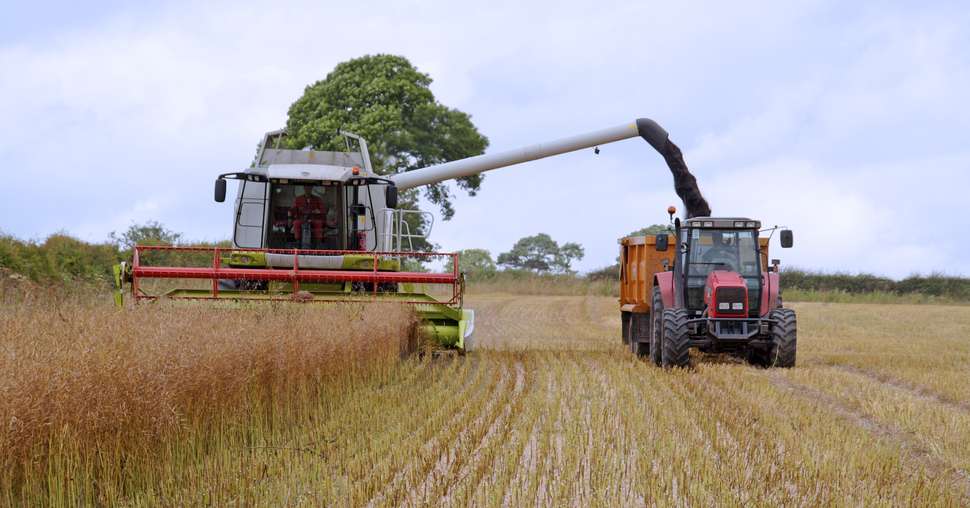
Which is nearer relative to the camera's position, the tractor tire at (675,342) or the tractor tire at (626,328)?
the tractor tire at (675,342)

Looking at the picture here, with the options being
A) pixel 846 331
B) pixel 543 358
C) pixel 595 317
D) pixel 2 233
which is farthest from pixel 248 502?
pixel 595 317

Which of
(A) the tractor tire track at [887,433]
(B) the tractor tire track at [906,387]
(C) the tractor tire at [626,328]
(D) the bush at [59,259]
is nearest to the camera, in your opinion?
(A) the tractor tire track at [887,433]

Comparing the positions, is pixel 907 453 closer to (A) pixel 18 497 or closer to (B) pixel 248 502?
(B) pixel 248 502

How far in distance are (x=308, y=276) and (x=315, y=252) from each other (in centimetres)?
43

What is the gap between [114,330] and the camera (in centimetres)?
620

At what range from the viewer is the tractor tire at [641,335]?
1415 centimetres

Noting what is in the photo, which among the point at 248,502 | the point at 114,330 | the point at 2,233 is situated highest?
the point at 2,233

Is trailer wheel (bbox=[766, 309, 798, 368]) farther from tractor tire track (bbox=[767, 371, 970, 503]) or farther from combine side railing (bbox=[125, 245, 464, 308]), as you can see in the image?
combine side railing (bbox=[125, 245, 464, 308])

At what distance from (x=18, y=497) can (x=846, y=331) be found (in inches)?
768

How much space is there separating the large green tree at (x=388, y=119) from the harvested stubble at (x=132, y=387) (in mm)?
26191

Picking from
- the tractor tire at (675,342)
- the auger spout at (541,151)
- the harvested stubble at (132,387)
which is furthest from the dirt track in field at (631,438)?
the auger spout at (541,151)

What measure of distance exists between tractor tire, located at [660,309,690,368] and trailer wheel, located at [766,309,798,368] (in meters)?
1.14

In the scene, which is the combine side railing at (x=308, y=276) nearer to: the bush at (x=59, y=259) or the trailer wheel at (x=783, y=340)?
the trailer wheel at (x=783, y=340)

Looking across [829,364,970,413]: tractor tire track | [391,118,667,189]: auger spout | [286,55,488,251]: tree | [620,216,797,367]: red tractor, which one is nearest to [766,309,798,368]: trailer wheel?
[620,216,797,367]: red tractor
